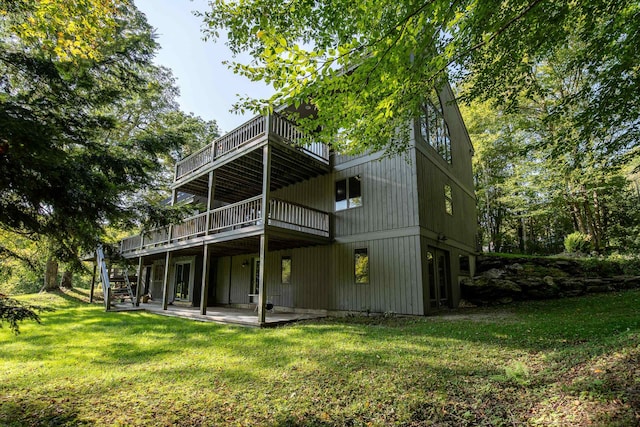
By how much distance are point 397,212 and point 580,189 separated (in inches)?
471

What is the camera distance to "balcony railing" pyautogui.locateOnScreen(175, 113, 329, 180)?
10.2m

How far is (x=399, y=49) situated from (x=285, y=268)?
9.96 meters

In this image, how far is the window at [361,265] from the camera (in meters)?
10.2

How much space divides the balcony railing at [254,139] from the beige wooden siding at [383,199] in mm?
1451

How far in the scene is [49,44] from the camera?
13.3 ft

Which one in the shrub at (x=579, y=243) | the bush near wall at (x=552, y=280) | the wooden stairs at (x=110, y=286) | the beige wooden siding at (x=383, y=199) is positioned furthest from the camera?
the shrub at (x=579, y=243)

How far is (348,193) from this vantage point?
11.2 m

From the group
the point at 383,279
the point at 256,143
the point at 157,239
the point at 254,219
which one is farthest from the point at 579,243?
the point at 157,239

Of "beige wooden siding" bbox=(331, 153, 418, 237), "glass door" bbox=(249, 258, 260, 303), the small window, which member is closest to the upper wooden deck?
"beige wooden siding" bbox=(331, 153, 418, 237)

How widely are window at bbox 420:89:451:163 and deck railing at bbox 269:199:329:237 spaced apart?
14.5ft

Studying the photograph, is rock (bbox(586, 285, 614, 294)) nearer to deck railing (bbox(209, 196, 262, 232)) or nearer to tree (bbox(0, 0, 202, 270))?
deck railing (bbox(209, 196, 262, 232))

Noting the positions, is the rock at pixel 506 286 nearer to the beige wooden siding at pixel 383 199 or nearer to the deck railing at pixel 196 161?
the beige wooden siding at pixel 383 199

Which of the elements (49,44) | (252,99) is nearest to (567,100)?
(252,99)

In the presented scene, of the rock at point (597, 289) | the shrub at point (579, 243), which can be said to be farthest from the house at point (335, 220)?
the shrub at point (579, 243)
